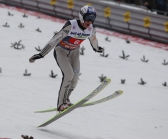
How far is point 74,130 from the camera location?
889cm

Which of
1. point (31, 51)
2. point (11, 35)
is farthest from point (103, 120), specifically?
point (11, 35)

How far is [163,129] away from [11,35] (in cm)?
871

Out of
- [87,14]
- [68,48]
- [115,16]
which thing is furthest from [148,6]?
[87,14]

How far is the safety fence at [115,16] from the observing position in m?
20.0

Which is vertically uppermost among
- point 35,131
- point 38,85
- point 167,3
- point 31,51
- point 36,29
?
point 167,3

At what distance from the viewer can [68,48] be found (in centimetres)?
842

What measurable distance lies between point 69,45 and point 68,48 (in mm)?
55

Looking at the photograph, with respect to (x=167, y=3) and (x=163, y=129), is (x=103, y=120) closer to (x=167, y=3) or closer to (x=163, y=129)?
(x=163, y=129)

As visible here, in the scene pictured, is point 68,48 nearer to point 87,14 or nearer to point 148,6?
point 87,14

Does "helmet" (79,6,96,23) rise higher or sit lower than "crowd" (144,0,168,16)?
lower

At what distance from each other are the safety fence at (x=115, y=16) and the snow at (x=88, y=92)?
0.98 metres

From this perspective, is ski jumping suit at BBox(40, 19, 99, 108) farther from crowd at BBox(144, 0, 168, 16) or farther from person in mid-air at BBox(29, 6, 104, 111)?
crowd at BBox(144, 0, 168, 16)

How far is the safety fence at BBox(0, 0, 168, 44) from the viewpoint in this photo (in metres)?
20.0

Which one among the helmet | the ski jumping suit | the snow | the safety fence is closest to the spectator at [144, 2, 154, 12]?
the safety fence
